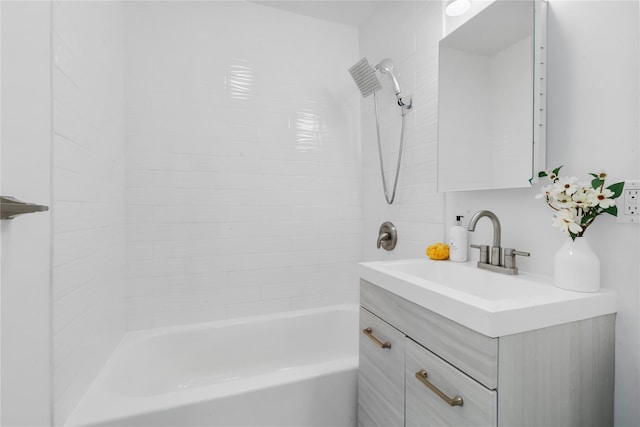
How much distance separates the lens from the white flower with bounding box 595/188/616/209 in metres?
Answer: 0.80

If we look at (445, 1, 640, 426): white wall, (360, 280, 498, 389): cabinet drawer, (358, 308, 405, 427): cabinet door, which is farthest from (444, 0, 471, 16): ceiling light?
(358, 308, 405, 427): cabinet door

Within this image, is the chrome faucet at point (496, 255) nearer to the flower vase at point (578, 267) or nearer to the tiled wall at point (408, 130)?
the flower vase at point (578, 267)

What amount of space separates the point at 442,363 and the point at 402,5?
1.87 meters

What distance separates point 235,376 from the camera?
1.80 meters

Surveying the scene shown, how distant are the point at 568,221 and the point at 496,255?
0.35 meters

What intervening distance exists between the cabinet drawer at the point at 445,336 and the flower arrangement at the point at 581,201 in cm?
42

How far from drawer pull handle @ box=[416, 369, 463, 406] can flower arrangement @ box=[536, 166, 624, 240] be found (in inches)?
21.5

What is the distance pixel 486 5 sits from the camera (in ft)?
4.02

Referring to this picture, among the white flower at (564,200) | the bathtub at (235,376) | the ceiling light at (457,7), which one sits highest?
the ceiling light at (457,7)

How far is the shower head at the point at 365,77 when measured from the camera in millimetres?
1760

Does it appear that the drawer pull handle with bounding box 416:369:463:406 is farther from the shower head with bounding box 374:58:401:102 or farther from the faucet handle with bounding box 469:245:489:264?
the shower head with bounding box 374:58:401:102

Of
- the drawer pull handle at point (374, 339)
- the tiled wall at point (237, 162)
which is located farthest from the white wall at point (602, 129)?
the tiled wall at point (237, 162)

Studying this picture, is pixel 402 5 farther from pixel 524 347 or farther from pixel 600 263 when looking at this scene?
pixel 524 347

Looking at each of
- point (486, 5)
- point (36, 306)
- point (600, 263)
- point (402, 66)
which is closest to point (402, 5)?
point (402, 66)
